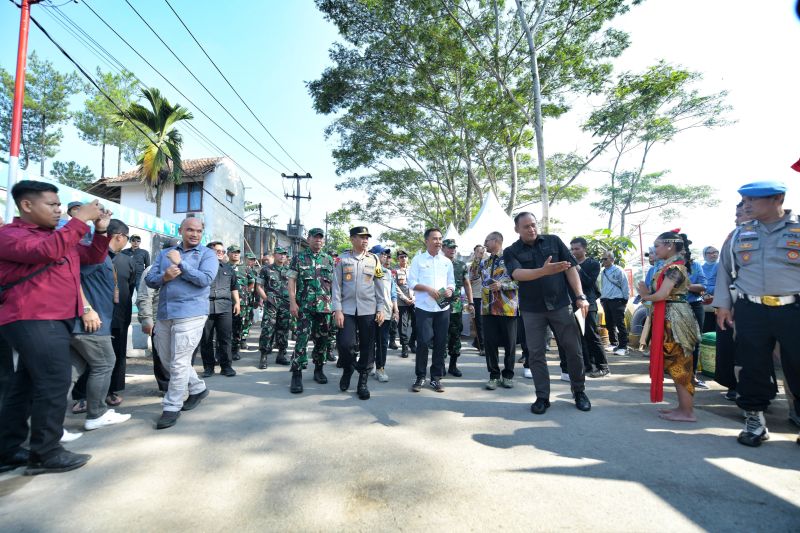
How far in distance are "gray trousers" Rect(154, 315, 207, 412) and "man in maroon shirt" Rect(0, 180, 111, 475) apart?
33.5 inches

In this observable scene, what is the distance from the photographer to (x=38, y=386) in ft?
8.73

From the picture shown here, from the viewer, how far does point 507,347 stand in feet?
Answer: 16.5

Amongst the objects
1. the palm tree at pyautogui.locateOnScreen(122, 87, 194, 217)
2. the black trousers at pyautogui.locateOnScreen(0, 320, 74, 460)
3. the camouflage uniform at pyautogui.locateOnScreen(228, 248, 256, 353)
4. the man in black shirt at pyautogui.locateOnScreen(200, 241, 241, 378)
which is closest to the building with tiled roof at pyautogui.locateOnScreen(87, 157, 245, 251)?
the palm tree at pyautogui.locateOnScreen(122, 87, 194, 217)

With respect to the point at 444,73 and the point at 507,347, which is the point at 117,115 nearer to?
the point at 444,73

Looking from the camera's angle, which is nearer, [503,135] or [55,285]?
[55,285]

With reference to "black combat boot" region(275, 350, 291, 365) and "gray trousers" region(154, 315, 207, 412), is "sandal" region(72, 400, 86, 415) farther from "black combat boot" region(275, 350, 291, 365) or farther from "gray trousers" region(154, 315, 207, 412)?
"black combat boot" region(275, 350, 291, 365)

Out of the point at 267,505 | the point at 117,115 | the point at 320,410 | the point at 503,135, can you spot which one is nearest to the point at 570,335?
the point at 320,410

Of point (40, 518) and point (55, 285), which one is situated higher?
point (55, 285)

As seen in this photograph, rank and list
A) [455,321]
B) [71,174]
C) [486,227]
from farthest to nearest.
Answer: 1. [71,174]
2. [486,227]
3. [455,321]

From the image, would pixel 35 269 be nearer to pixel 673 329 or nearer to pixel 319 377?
pixel 319 377

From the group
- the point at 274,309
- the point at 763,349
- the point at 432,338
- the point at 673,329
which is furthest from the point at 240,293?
the point at 763,349

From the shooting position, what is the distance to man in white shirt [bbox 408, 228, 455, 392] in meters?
4.84

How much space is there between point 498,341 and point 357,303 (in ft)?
6.39

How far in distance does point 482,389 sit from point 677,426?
2.04 metres
